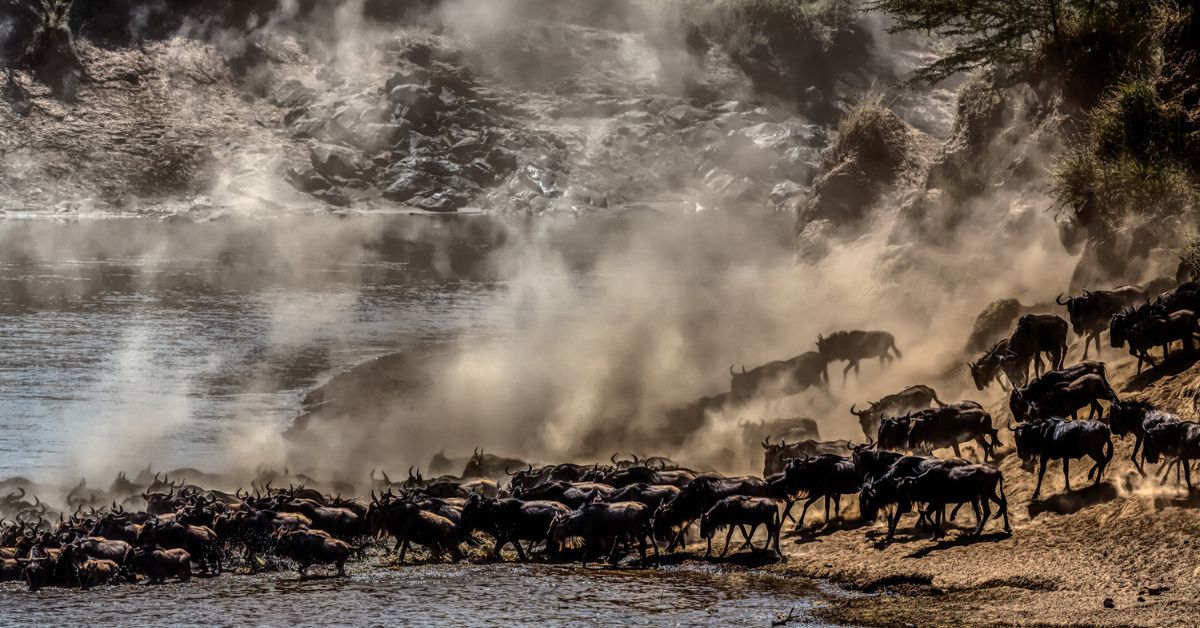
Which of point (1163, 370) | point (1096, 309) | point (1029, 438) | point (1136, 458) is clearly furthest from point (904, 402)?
point (1136, 458)

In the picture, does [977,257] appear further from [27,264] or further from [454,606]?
[27,264]

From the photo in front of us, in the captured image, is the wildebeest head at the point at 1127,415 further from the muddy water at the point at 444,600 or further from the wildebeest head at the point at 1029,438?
the muddy water at the point at 444,600

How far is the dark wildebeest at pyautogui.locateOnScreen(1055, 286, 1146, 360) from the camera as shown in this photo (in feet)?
86.4

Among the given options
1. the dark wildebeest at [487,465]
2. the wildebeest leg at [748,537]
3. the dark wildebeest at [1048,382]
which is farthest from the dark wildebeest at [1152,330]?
the dark wildebeest at [487,465]

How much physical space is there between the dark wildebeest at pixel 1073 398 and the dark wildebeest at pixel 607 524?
6.08 metres

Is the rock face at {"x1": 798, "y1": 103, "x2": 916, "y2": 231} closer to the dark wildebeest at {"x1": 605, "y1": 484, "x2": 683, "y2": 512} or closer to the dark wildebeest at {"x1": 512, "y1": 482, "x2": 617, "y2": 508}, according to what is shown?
the dark wildebeest at {"x1": 512, "y1": 482, "x2": 617, "y2": 508}

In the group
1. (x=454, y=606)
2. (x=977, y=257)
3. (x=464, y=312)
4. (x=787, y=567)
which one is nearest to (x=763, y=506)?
(x=787, y=567)

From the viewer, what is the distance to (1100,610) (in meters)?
15.4

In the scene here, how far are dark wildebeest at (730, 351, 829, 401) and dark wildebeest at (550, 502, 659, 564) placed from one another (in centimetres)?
1319

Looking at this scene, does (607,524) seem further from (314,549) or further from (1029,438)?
(1029,438)

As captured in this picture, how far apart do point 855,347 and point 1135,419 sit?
49.9 feet

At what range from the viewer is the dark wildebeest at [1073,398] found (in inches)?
862

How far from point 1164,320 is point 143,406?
98.8ft

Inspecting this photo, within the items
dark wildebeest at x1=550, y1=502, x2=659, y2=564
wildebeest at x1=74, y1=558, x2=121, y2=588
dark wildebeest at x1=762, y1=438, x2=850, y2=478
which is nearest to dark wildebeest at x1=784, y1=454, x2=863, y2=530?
dark wildebeest at x1=550, y1=502, x2=659, y2=564
